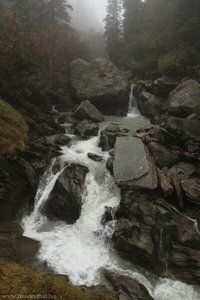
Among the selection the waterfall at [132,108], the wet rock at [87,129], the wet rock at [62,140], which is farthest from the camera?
the waterfall at [132,108]

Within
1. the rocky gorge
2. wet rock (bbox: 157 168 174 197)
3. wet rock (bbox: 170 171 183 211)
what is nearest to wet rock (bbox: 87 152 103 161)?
the rocky gorge

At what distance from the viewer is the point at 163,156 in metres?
18.2

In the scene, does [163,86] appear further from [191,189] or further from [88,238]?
[88,238]

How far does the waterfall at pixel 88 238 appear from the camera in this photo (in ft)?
44.7

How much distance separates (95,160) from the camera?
64.1 feet

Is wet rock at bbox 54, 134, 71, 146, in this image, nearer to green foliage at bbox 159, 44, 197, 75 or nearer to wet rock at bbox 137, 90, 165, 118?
wet rock at bbox 137, 90, 165, 118

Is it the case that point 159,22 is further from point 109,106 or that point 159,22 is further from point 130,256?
point 130,256

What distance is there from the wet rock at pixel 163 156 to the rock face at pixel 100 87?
432 inches

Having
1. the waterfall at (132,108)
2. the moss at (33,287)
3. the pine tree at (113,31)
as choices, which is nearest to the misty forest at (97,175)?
the moss at (33,287)

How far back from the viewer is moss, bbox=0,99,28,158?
17.3 meters

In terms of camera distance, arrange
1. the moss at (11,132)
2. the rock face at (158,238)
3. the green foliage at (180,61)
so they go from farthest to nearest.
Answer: the green foliage at (180,61)
the moss at (11,132)
the rock face at (158,238)

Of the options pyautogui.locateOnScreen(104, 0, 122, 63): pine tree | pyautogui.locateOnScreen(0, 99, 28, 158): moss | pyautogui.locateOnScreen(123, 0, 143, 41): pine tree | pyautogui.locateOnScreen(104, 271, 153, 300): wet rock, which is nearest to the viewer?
pyautogui.locateOnScreen(104, 271, 153, 300): wet rock

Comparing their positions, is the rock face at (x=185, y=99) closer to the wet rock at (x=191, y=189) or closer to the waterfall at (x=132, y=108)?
the waterfall at (x=132, y=108)

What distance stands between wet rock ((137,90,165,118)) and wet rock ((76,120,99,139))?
5909 mm
